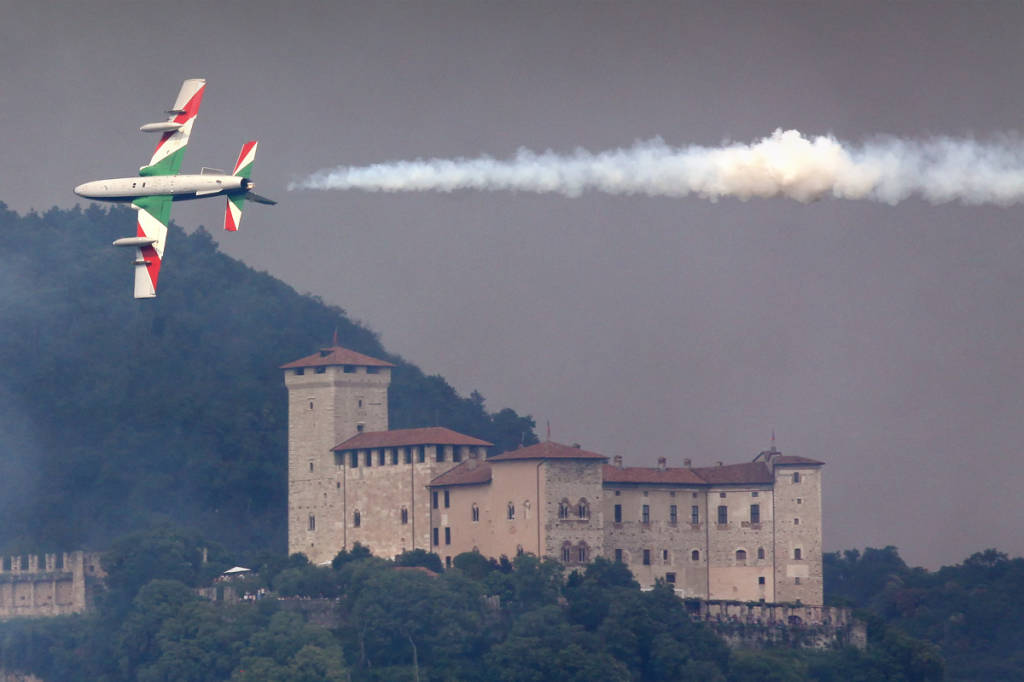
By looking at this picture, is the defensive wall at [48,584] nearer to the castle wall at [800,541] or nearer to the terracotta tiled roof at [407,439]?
the terracotta tiled roof at [407,439]

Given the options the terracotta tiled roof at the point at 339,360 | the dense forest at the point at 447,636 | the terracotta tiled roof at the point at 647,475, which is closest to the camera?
the dense forest at the point at 447,636

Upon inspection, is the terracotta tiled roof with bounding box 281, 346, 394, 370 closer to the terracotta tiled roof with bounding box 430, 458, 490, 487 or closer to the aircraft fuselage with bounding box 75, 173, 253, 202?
the terracotta tiled roof with bounding box 430, 458, 490, 487

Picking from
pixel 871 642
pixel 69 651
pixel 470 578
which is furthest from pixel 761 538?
pixel 69 651

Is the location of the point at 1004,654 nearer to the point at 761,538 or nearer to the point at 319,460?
the point at 761,538

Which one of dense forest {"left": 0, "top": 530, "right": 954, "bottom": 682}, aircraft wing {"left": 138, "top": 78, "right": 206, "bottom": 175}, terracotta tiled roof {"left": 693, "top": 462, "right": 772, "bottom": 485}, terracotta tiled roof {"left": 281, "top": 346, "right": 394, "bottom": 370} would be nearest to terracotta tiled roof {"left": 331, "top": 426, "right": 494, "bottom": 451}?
terracotta tiled roof {"left": 281, "top": 346, "right": 394, "bottom": 370}

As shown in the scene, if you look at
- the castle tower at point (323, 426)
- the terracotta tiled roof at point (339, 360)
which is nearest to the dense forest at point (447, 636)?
the castle tower at point (323, 426)
